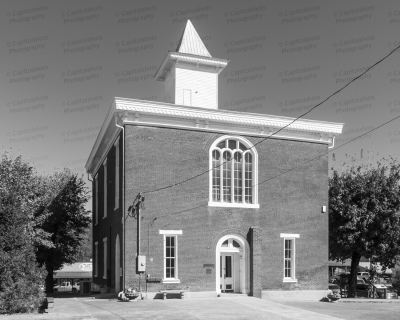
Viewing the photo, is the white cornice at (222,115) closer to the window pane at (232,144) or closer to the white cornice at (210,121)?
the white cornice at (210,121)

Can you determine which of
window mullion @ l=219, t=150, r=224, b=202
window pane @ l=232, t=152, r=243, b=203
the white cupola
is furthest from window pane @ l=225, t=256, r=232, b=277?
Result: the white cupola

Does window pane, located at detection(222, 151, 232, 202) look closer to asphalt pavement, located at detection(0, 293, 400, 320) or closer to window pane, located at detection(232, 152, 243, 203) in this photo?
window pane, located at detection(232, 152, 243, 203)

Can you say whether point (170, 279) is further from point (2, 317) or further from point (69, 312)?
point (2, 317)

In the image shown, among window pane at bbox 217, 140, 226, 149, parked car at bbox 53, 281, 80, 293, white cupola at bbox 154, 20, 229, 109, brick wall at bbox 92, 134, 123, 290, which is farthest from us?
parked car at bbox 53, 281, 80, 293

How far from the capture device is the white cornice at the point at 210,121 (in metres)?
27.2

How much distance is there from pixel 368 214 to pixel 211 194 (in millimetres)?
12692

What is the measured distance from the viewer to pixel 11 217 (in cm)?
2256

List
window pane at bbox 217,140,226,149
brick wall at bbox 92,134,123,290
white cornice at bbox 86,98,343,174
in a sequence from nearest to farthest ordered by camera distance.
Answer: white cornice at bbox 86,98,343,174 < window pane at bbox 217,140,226,149 < brick wall at bbox 92,134,123,290

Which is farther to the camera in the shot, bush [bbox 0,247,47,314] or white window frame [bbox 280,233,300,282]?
white window frame [bbox 280,233,300,282]

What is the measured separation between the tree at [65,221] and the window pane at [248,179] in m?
18.6

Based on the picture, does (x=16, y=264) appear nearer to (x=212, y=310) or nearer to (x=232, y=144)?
(x=212, y=310)

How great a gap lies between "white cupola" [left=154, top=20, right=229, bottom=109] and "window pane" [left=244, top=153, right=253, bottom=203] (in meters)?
4.09

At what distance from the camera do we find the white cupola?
1248 inches

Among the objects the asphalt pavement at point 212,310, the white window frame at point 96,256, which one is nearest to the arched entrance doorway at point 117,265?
the asphalt pavement at point 212,310
